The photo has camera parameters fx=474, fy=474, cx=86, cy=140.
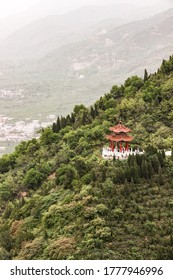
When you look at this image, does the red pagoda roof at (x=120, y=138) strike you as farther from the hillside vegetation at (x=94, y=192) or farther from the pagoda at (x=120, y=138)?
the hillside vegetation at (x=94, y=192)

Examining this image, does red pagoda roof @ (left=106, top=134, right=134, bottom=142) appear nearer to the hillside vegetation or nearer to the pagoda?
the pagoda

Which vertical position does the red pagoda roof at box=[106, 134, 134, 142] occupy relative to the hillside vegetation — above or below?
above

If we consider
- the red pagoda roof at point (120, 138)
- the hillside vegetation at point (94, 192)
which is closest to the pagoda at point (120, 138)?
the red pagoda roof at point (120, 138)

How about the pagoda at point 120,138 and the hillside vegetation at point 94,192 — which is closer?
the hillside vegetation at point 94,192

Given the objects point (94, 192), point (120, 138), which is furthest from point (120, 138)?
point (94, 192)

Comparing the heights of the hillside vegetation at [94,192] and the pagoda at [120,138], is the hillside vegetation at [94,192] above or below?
below

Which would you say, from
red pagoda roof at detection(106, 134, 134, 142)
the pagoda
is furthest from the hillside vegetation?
red pagoda roof at detection(106, 134, 134, 142)

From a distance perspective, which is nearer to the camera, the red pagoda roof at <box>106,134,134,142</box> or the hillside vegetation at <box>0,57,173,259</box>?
the hillside vegetation at <box>0,57,173,259</box>

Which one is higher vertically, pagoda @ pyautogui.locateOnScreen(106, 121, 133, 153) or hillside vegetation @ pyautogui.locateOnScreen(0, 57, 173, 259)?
pagoda @ pyautogui.locateOnScreen(106, 121, 133, 153)
